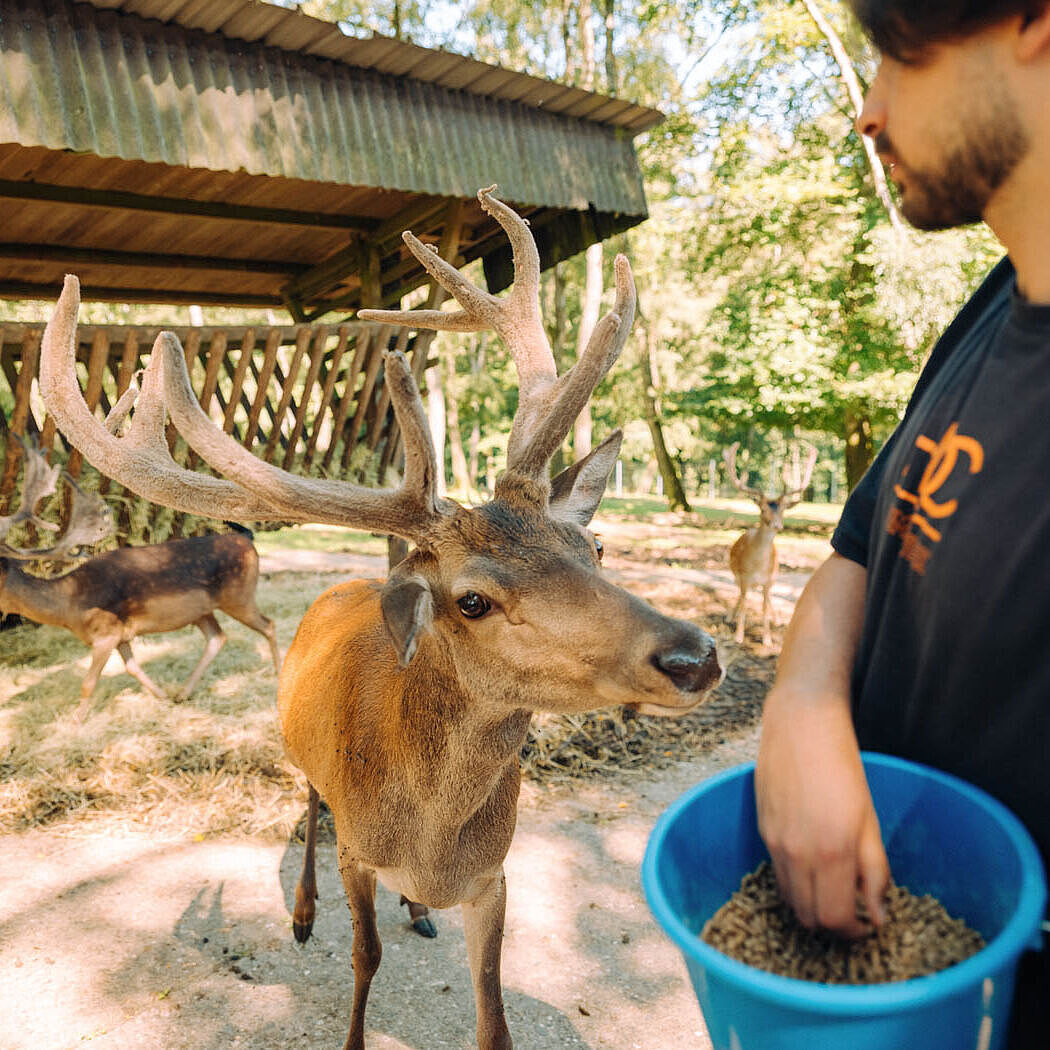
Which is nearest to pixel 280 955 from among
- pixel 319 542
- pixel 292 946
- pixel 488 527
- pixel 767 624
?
pixel 292 946

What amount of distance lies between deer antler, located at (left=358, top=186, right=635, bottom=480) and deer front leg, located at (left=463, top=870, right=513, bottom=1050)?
140 centimetres

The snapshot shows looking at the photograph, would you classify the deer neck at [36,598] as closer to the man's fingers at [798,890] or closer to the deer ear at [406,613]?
the deer ear at [406,613]

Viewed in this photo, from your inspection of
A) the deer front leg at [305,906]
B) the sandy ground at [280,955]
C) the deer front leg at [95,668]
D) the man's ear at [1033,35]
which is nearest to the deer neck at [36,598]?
the deer front leg at [95,668]

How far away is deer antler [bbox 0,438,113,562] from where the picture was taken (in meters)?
6.36

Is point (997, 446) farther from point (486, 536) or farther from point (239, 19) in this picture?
point (239, 19)

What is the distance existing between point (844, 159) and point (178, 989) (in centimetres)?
1895

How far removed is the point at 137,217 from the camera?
849cm

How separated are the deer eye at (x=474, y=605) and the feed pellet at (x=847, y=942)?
4.11ft

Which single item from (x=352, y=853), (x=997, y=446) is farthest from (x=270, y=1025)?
(x=997, y=446)

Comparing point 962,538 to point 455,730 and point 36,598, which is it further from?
point 36,598

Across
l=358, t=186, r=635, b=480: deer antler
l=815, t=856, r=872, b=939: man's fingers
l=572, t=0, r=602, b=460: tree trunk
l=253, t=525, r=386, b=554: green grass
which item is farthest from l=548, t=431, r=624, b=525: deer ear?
l=253, t=525, r=386, b=554: green grass

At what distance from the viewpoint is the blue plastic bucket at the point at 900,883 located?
31.8 inches

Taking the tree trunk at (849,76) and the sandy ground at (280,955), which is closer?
the sandy ground at (280,955)

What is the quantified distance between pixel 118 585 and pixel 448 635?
16.9ft
